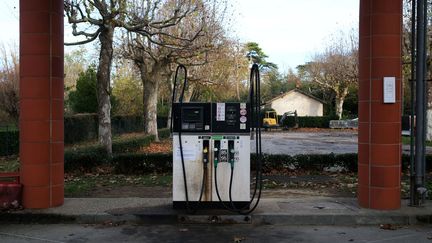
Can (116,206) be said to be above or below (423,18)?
below

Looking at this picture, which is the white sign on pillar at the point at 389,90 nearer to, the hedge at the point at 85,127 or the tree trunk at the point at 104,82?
the tree trunk at the point at 104,82

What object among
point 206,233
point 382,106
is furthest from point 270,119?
point 206,233

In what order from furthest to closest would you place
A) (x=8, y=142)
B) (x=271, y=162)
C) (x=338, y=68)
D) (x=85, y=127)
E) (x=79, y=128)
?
(x=338, y=68) → (x=85, y=127) → (x=79, y=128) → (x=8, y=142) → (x=271, y=162)

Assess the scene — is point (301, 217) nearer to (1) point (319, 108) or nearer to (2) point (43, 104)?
(2) point (43, 104)

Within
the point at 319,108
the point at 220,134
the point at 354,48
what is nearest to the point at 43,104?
the point at 220,134

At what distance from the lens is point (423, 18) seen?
852cm

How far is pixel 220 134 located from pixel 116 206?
7.67 feet

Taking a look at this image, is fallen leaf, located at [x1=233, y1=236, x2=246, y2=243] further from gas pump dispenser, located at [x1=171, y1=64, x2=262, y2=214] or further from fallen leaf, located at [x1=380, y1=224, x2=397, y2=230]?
fallen leaf, located at [x1=380, y1=224, x2=397, y2=230]

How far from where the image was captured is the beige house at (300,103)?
76312 mm

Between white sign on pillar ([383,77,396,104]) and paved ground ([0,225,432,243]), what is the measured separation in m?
2.07

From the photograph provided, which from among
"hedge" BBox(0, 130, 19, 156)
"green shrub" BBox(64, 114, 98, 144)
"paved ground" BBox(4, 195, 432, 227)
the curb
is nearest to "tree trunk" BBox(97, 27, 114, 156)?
"hedge" BBox(0, 130, 19, 156)

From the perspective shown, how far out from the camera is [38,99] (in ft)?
27.5

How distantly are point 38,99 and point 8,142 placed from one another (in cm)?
1582

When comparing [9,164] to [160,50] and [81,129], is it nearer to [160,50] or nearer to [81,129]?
[81,129]
